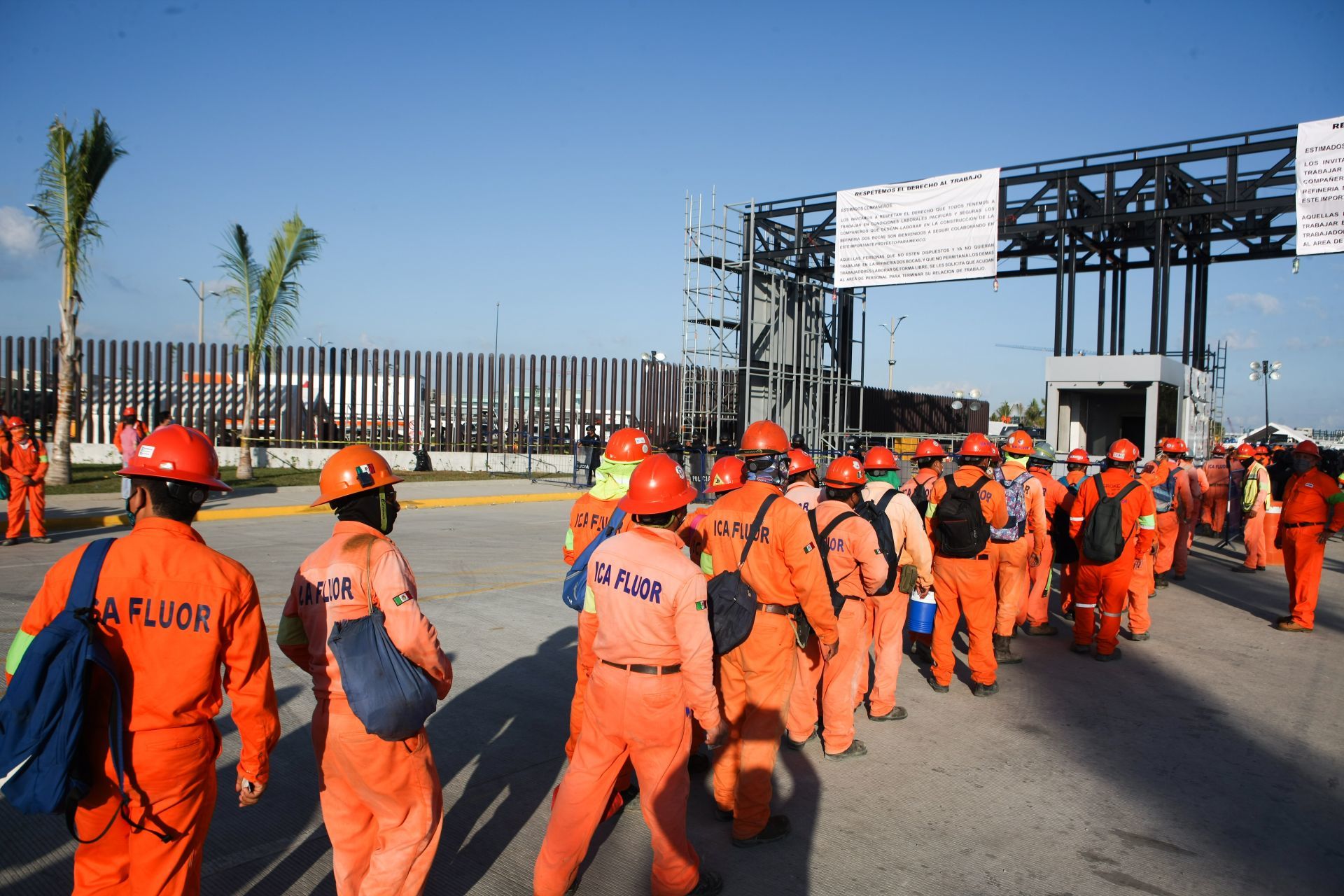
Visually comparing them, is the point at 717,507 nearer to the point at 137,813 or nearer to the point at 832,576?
the point at 832,576

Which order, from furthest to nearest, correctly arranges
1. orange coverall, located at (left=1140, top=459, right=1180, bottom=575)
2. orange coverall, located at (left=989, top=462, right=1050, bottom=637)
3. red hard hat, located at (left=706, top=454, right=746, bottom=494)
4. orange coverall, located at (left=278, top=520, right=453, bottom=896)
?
orange coverall, located at (left=1140, top=459, right=1180, bottom=575) < orange coverall, located at (left=989, top=462, right=1050, bottom=637) < red hard hat, located at (left=706, top=454, right=746, bottom=494) < orange coverall, located at (left=278, top=520, right=453, bottom=896)

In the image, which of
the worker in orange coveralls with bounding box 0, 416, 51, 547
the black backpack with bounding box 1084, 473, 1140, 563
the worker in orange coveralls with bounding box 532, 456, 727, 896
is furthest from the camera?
the worker in orange coveralls with bounding box 0, 416, 51, 547

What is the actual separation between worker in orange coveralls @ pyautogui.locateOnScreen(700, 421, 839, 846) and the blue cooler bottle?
250 cm

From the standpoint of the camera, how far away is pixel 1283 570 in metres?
13.0

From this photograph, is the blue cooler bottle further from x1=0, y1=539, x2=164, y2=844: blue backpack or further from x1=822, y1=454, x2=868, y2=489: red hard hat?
x1=0, y1=539, x2=164, y2=844: blue backpack

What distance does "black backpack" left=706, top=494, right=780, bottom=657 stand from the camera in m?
3.76

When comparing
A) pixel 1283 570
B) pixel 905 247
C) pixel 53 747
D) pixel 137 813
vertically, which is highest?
pixel 905 247

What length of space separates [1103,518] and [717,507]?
4.54 metres

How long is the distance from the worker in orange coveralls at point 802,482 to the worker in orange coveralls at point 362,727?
3021mm

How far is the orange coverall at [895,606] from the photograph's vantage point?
579 centimetres

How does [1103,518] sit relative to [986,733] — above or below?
above

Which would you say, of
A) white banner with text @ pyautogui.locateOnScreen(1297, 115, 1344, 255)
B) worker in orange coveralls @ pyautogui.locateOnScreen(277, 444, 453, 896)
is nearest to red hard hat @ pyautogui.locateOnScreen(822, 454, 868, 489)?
worker in orange coveralls @ pyautogui.locateOnScreen(277, 444, 453, 896)

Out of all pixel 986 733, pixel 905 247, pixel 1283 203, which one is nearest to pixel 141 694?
pixel 986 733

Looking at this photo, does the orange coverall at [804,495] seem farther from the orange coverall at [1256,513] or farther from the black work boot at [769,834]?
the orange coverall at [1256,513]
